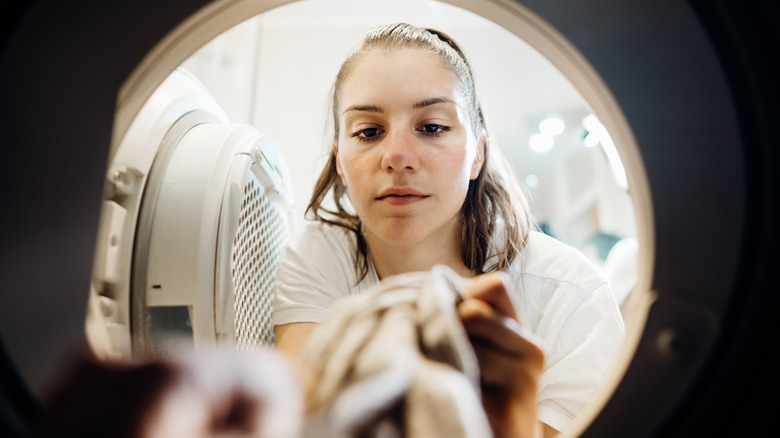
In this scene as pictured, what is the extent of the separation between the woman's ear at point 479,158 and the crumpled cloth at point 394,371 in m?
0.64

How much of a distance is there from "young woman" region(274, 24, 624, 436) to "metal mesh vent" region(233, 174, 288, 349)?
0.06 m

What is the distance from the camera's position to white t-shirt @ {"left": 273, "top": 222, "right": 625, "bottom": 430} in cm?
71

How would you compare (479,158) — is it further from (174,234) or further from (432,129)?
(174,234)

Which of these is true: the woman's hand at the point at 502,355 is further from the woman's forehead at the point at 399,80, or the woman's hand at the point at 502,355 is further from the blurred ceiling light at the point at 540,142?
the blurred ceiling light at the point at 540,142

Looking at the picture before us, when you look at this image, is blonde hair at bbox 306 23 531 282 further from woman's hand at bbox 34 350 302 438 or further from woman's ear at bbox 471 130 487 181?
woman's hand at bbox 34 350 302 438

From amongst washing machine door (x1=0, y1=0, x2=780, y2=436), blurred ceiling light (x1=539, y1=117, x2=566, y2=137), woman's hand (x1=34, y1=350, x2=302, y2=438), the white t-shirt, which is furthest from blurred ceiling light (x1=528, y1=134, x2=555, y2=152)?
woman's hand (x1=34, y1=350, x2=302, y2=438)

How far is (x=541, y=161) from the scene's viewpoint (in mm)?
2975

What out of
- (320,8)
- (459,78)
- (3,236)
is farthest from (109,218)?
(320,8)

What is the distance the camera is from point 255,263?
3.00ft

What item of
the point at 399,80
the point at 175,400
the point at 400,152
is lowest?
the point at 175,400

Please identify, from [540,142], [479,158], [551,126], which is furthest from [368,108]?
[540,142]

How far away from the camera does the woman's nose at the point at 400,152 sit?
0.71m

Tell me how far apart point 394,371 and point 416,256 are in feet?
2.10

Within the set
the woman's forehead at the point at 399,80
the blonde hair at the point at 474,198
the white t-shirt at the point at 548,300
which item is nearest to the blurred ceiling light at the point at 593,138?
the blonde hair at the point at 474,198
